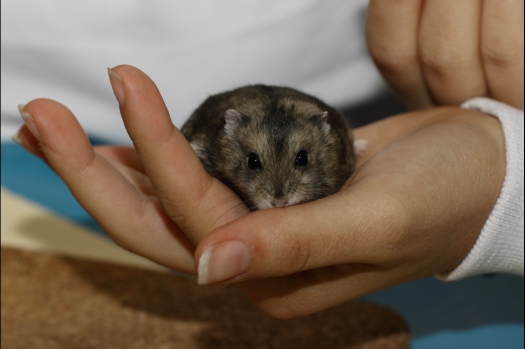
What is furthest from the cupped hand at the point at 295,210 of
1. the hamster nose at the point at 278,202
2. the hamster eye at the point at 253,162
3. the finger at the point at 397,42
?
the finger at the point at 397,42

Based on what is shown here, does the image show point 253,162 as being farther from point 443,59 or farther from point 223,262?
point 443,59

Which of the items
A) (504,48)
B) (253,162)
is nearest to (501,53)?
(504,48)

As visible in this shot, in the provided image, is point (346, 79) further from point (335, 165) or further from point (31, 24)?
point (31, 24)

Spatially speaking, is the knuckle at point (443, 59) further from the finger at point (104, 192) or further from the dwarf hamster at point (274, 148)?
the finger at point (104, 192)

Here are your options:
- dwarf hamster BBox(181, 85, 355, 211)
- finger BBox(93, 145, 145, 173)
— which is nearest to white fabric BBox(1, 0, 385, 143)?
finger BBox(93, 145, 145, 173)

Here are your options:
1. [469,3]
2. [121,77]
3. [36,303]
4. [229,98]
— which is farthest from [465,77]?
[36,303]

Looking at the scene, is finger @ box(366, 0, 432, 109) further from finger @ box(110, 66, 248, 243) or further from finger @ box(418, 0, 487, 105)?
finger @ box(110, 66, 248, 243)
